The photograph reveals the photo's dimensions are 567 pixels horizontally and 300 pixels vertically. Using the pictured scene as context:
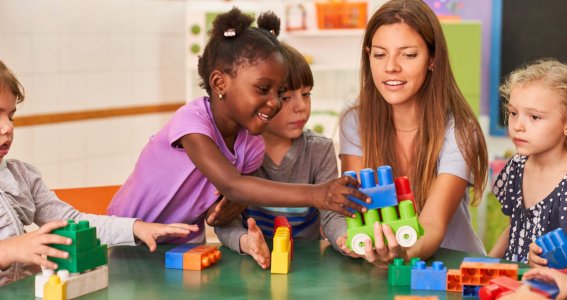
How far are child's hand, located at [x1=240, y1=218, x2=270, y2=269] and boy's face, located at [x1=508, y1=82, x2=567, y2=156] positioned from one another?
2.69ft

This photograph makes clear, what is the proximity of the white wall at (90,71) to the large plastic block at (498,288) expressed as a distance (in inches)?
117

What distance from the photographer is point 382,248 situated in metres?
1.95

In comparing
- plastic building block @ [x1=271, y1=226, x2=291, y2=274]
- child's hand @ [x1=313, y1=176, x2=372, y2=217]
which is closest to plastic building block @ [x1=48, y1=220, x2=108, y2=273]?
plastic building block @ [x1=271, y1=226, x2=291, y2=274]

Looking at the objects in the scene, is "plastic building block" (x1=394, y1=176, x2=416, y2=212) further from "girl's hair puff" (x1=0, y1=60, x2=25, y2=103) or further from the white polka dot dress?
"girl's hair puff" (x1=0, y1=60, x2=25, y2=103)

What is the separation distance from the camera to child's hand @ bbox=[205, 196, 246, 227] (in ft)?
7.81

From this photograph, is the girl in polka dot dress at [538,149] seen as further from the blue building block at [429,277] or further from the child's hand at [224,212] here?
the child's hand at [224,212]

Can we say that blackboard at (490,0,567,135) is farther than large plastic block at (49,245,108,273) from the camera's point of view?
Yes

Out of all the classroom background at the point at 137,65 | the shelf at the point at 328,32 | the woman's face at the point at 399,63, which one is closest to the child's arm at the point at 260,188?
the woman's face at the point at 399,63

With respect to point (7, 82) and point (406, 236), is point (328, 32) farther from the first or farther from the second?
point (406, 236)

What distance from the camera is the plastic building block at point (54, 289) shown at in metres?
1.73

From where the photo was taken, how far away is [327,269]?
207 cm

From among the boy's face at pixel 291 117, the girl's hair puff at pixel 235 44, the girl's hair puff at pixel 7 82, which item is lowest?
the boy's face at pixel 291 117

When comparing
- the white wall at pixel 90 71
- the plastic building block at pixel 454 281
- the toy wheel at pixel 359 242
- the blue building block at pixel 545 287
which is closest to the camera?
the blue building block at pixel 545 287

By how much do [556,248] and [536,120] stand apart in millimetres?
599
